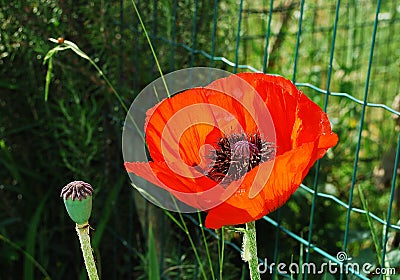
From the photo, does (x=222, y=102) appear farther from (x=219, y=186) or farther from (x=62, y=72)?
(x=62, y=72)

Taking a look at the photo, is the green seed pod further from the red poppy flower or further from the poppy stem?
the poppy stem

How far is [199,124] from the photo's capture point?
0.97 meters

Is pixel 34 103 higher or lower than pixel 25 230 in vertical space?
higher

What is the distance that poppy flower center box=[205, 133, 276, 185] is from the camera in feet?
2.83

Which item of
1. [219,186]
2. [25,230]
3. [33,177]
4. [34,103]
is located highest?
[219,186]

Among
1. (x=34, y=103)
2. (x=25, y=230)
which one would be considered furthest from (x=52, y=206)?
(x=34, y=103)

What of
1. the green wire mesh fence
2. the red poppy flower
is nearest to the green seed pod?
the red poppy flower

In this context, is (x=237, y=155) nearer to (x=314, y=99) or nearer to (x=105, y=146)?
(x=105, y=146)

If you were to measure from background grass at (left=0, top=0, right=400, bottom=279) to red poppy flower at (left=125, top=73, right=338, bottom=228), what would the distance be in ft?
2.07

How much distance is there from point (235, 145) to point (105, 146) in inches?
40.4

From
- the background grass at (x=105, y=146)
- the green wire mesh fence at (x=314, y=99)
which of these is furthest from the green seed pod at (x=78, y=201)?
the background grass at (x=105, y=146)

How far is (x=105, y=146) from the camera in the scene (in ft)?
6.11

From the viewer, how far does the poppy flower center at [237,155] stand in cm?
86

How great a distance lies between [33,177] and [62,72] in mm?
309
